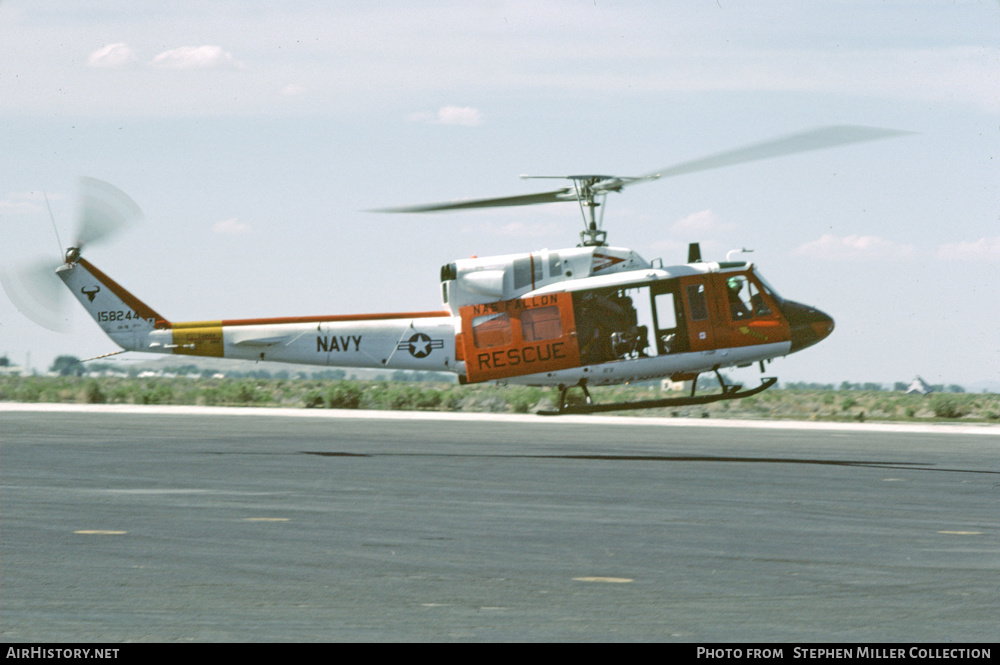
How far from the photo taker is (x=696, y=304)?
875 inches

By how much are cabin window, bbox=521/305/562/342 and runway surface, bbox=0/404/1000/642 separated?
247 cm

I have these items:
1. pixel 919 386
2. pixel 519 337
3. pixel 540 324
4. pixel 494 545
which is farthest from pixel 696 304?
pixel 919 386

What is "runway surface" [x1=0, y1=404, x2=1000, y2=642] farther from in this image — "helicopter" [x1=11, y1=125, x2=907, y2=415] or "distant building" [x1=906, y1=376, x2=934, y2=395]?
"distant building" [x1=906, y1=376, x2=934, y2=395]

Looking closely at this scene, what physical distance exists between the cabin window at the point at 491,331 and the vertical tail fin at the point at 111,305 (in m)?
6.97

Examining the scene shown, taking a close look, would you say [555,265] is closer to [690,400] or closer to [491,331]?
[491,331]

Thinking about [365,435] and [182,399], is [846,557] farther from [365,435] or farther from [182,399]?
[182,399]

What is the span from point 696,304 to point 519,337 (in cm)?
343

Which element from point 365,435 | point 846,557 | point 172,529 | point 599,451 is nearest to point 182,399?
point 365,435

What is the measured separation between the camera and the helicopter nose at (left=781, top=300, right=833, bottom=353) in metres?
22.6

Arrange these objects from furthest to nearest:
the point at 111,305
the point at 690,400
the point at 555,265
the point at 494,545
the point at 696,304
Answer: the point at 111,305
the point at 555,265
the point at 696,304
the point at 690,400
the point at 494,545

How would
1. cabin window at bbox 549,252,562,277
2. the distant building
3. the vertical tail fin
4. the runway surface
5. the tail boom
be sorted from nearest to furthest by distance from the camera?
1. the runway surface
2. cabin window at bbox 549,252,562,277
3. the tail boom
4. the vertical tail fin
5. the distant building

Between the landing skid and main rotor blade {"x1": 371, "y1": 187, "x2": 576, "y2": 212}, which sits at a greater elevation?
main rotor blade {"x1": 371, "y1": 187, "x2": 576, "y2": 212}

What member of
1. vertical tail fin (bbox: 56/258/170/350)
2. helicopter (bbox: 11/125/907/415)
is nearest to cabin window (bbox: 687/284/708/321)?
helicopter (bbox: 11/125/907/415)
